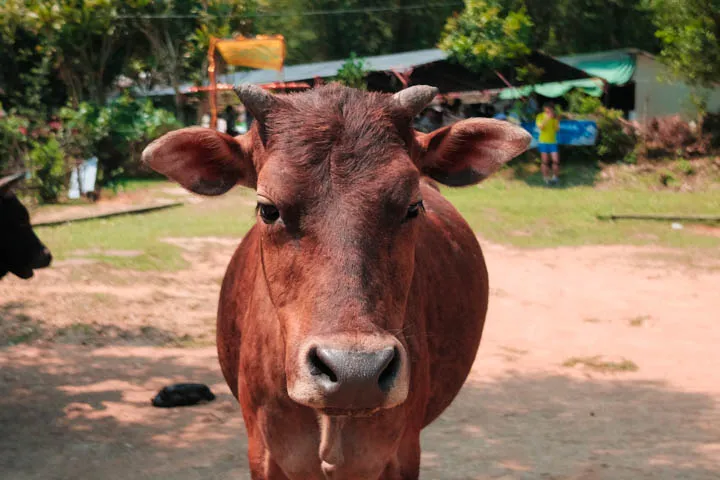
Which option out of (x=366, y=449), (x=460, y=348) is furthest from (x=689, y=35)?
(x=366, y=449)

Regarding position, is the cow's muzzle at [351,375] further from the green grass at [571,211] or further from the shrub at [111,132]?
the shrub at [111,132]

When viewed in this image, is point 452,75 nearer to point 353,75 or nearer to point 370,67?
point 370,67

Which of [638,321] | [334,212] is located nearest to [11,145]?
[638,321]

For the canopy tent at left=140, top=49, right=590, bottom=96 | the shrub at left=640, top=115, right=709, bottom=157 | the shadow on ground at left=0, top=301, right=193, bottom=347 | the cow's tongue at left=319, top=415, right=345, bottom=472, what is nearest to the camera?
the cow's tongue at left=319, top=415, right=345, bottom=472

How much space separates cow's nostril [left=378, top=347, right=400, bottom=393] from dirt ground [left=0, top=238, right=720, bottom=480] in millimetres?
3163

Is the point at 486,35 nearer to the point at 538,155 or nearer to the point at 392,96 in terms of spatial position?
the point at 538,155

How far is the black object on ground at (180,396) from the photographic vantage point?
6.93m

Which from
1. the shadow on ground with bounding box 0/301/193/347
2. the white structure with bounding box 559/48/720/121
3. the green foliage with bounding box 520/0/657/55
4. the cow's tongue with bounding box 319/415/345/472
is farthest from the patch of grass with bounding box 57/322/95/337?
the green foliage with bounding box 520/0/657/55

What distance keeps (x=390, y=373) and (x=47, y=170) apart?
55.1ft

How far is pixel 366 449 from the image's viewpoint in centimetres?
336

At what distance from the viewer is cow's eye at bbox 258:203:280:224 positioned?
10.1ft

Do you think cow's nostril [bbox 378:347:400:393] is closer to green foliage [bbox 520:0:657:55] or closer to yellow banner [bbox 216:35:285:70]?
yellow banner [bbox 216:35:285:70]

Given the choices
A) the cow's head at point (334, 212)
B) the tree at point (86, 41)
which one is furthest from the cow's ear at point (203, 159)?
the tree at point (86, 41)

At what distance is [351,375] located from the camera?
2.57 m
